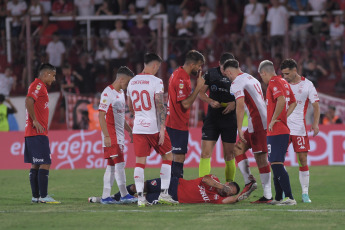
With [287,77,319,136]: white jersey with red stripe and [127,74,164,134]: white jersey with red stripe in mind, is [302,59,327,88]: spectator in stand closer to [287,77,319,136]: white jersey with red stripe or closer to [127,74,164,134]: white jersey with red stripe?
[287,77,319,136]: white jersey with red stripe

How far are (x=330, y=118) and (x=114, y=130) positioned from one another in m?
10.3

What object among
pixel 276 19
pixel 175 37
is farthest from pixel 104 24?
pixel 276 19

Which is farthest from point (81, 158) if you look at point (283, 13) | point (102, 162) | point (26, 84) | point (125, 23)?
point (283, 13)

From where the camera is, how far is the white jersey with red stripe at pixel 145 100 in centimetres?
1123

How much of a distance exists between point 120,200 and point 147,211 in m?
1.33

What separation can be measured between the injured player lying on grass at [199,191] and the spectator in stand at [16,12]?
13.9 meters

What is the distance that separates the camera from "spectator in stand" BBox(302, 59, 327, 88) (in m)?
21.5

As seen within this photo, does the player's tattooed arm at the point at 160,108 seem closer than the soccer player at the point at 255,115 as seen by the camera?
Yes

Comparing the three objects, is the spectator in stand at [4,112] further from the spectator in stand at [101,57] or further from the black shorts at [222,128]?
the black shorts at [222,128]

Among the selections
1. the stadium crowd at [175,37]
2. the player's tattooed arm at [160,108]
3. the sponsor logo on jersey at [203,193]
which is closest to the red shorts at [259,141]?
the sponsor logo on jersey at [203,193]

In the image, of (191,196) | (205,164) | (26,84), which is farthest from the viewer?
(26,84)

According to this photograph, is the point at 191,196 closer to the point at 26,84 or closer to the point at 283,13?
the point at 26,84

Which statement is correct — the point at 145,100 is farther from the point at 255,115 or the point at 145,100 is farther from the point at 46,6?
the point at 46,6

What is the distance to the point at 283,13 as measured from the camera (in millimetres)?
23062
